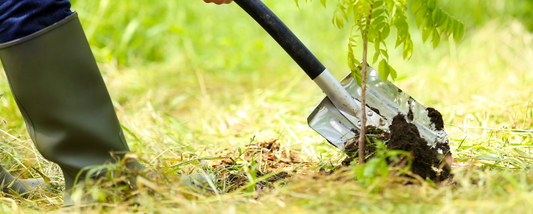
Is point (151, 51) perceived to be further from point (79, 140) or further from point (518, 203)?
point (518, 203)

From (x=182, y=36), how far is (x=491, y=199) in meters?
3.28

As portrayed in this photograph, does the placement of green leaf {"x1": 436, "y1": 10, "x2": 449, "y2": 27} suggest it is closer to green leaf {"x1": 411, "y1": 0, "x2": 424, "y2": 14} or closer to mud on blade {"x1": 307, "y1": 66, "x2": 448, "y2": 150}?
green leaf {"x1": 411, "y1": 0, "x2": 424, "y2": 14}

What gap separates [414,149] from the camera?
1.28 m

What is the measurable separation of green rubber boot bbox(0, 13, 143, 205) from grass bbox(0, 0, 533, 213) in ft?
0.56

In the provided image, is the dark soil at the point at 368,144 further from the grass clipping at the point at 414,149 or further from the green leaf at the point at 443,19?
the green leaf at the point at 443,19

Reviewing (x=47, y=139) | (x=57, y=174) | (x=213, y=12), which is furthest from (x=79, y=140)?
(x=213, y=12)

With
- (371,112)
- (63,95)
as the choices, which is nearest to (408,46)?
(371,112)

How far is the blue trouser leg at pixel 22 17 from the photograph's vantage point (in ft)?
3.71

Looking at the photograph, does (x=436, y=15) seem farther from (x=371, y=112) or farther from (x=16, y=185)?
(x=16, y=185)

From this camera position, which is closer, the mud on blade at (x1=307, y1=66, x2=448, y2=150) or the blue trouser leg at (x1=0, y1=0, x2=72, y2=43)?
the blue trouser leg at (x1=0, y1=0, x2=72, y2=43)

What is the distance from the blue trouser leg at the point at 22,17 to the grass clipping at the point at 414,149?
1.10 meters

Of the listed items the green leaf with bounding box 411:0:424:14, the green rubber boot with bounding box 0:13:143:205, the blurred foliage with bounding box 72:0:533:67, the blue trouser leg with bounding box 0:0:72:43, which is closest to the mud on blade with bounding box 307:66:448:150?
the green leaf with bounding box 411:0:424:14

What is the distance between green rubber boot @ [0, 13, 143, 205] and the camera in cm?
116

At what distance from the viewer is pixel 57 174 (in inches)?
64.4
